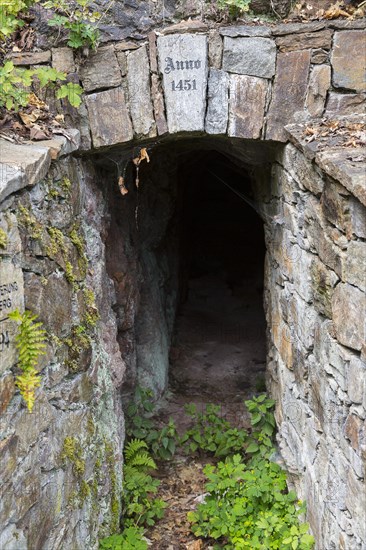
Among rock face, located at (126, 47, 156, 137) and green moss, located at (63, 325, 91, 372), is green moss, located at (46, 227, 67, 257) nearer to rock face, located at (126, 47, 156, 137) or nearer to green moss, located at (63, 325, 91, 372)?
green moss, located at (63, 325, 91, 372)

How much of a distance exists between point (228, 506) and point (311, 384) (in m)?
1.11

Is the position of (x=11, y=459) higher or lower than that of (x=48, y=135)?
lower

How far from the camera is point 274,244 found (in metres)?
4.09

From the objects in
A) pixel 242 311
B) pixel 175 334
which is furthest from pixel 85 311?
pixel 242 311

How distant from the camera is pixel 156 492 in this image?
4113 millimetres

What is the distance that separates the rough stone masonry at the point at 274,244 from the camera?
2471 millimetres

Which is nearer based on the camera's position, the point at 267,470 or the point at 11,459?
the point at 11,459

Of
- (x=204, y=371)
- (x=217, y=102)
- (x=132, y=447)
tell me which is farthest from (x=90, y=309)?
(x=204, y=371)

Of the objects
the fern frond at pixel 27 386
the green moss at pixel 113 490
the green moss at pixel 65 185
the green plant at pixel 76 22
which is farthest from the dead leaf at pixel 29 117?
the green moss at pixel 113 490

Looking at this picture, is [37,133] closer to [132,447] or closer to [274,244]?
[274,244]

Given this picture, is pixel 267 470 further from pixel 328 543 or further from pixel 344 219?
pixel 344 219

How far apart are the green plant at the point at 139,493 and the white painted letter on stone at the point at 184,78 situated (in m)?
2.29

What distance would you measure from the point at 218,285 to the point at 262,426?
4.36 m

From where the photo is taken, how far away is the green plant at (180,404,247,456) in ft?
14.4
